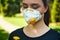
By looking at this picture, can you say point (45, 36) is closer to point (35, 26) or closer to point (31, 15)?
point (35, 26)

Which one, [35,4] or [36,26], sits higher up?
[35,4]

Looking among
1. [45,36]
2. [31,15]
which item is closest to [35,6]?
[31,15]

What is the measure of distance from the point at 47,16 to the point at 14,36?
0.42 meters

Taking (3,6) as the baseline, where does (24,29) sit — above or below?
above

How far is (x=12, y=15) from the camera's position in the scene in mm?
24922

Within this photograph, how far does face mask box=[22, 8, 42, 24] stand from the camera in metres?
1.98

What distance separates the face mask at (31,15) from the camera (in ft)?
6.50

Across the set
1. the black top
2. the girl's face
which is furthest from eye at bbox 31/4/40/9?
the black top

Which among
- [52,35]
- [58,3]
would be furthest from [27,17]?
[58,3]

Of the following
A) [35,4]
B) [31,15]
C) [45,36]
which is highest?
[35,4]

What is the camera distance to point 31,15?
80.6 inches

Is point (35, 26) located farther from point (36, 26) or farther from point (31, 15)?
point (31, 15)

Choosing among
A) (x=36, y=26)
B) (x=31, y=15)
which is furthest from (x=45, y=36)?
(x=31, y=15)

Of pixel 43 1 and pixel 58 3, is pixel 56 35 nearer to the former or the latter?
pixel 43 1
